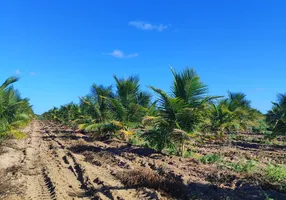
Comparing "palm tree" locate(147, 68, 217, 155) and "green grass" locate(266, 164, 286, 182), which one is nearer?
"green grass" locate(266, 164, 286, 182)

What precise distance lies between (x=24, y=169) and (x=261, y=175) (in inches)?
249

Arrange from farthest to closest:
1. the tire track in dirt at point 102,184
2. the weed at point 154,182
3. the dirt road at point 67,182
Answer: the weed at point 154,182 → the dirt road at point 67,182 → the tire track in dirt at point 102,184

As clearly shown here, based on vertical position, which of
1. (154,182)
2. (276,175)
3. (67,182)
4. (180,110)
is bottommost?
(67,182)

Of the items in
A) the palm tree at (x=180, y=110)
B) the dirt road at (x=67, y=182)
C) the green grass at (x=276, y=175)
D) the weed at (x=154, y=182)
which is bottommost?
the dirt road at (x=67, y=182)

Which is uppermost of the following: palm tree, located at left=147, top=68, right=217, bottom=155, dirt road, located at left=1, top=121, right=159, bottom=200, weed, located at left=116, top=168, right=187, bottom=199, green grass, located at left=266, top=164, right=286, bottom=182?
palm tree, located at left=147, top=68, right=217, bottom=155

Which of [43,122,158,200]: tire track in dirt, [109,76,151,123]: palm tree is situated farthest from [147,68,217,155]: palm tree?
[109,76,151,123]: palm tree

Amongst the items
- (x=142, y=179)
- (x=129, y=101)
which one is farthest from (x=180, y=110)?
(x=129, y=101)

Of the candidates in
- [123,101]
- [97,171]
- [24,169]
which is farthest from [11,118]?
[97,171]

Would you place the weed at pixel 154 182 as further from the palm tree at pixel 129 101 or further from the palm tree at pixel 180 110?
the palm tree at pixel 129 101

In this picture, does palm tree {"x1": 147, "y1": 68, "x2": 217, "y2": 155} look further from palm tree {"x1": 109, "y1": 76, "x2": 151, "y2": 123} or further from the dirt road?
palm tree {"x1": 109, "y1": 76, "x2": 151, "y2": 123}

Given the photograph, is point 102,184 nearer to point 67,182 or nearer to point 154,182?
point 67,182

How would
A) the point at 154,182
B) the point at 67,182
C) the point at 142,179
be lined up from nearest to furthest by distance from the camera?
the point at 154,182, the point at 142,179, the point at 67,182

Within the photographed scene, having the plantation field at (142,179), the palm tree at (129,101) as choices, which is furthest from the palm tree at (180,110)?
the palm tree at (129,101)

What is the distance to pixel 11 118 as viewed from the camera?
1730cm
